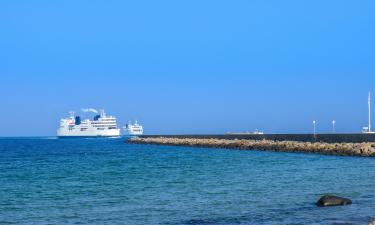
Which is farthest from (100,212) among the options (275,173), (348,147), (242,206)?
(348,147)

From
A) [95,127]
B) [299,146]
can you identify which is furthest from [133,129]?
[299,146]

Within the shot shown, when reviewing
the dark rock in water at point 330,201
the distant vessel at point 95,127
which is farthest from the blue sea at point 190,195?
the distant vessel at point 95,127

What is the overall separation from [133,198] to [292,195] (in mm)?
4947

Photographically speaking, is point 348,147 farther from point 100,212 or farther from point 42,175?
point 100,212

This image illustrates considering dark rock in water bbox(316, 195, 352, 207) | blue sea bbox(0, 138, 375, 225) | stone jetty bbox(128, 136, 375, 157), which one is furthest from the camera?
stone jetty bbox(128, 136, 375, 157)

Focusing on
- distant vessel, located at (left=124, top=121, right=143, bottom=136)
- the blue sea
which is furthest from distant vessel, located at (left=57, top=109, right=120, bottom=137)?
the blue sea

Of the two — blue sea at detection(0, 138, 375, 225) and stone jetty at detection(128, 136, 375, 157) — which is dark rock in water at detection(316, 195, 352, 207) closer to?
blue sea at detection(0, 138, 375, 225)

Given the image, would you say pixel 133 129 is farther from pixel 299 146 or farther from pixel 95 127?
pixel 299 146

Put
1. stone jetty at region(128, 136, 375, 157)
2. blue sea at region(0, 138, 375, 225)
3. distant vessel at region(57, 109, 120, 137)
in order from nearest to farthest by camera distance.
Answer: blue sea at region(0, 138, 375, 225) < stone jetty at region(128, 136, 375, 157) < distant vessel at region(57, 109, 120, 137)

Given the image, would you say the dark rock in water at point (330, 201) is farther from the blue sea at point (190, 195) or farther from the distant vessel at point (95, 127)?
the distant vessel at point (95, 127)

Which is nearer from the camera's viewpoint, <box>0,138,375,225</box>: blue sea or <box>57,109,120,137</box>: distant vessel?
<box>0,138,375,225</box>: blue sea

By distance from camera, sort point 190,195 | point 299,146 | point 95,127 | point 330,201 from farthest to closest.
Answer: point 95,127
point 299,146
point 190,195
point 330,201

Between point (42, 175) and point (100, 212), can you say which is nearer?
point (100, 212)

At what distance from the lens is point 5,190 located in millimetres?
22531
